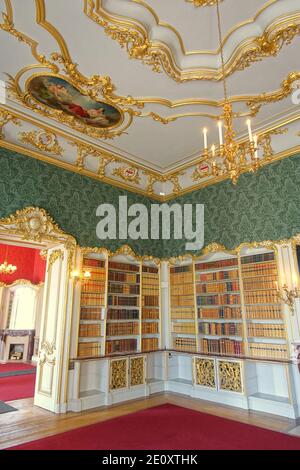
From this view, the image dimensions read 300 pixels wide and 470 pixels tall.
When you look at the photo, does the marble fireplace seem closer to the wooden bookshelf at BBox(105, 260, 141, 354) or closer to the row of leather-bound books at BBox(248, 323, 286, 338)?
the wooden bookshelf at BBox(105, 260, 141, 354)

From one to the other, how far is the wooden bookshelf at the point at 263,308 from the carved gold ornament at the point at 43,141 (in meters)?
4.38

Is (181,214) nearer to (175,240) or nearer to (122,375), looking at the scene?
(175,240)

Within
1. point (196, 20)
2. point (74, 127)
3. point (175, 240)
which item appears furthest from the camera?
point (175, 240)

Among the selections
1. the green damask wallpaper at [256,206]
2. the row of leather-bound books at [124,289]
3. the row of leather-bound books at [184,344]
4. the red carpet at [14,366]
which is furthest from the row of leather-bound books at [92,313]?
the red carpet at [14,366]

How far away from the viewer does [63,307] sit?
5430mm

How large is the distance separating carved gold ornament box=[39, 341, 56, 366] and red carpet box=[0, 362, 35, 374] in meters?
4.19

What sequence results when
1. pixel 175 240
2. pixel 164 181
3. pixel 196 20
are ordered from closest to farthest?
pixel 196 20 < pixel 175 240 < pixel 164 181

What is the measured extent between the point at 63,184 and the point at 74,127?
114 cm

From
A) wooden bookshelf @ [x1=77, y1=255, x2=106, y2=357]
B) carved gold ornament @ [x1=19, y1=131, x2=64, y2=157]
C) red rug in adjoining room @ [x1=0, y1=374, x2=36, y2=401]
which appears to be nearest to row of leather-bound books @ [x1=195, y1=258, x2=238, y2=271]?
wooden bookshelf @ [x1=77, y1=255, x2=106, y2=357]

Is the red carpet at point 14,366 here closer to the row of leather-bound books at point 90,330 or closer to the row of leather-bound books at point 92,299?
the row of leather-bound books at point 90,330

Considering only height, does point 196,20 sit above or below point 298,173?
above

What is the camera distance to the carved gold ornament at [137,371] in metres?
6.05

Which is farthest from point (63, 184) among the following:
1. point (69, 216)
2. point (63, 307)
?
point (63, 307)

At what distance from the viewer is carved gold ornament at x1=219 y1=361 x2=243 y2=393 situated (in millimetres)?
5367
